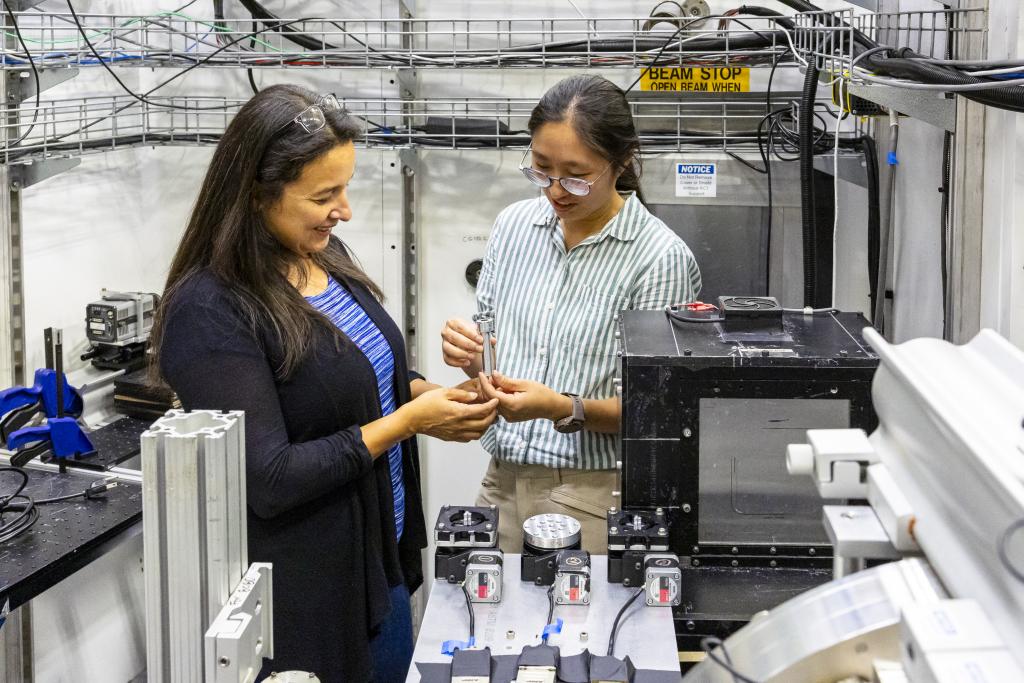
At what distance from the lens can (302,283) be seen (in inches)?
59.4

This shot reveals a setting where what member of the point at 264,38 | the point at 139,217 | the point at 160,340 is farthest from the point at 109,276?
the point at 160,340

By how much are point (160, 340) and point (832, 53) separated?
1055 millimetres

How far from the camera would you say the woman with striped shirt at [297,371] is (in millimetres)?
1359

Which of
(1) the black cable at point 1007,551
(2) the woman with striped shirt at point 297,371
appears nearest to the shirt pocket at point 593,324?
(2) the woman with striped shirt at point 297,371

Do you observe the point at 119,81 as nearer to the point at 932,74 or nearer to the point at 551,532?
the point at 551,532

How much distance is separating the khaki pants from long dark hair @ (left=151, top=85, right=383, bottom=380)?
0.51 meters

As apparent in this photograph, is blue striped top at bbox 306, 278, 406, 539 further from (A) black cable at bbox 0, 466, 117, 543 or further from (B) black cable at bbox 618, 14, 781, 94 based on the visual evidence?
(B) black cable at bbox 618, 14, 781, 94

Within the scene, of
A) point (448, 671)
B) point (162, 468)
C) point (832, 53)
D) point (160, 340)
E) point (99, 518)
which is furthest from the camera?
point (99, 518)

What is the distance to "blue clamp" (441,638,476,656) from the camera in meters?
1.19

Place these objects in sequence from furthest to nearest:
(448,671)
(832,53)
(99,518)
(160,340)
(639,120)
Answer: (639,120) < (99,518) < (832,53) < (160,340) < (448,671)

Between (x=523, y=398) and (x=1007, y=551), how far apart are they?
1084 mm

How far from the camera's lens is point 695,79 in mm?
2354

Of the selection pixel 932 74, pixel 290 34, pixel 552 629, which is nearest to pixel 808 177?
pixel 932 74

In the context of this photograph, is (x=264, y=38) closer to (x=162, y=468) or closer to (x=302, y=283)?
(x=302, y=283)
